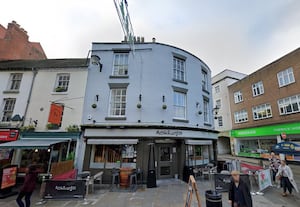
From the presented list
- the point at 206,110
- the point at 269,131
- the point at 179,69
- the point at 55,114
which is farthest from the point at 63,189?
the point at 269,131

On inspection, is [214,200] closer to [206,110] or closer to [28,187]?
[28,187]

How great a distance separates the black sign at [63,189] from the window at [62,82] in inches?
279

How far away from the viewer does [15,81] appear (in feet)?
38.9

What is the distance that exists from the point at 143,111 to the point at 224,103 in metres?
21.2

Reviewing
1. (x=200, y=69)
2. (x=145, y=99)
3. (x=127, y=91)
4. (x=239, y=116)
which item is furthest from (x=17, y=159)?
(x=239, y=116)

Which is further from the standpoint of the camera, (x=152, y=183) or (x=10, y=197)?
(x=152, y=183)

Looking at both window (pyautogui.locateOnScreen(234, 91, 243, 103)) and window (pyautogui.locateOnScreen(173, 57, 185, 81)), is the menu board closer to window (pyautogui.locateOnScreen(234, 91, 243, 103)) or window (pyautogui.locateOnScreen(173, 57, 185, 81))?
window (pyautogui.locateOnScreen(173, 57, 185, 81))

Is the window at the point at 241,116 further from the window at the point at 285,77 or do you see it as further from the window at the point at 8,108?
the window at the point at 8,108

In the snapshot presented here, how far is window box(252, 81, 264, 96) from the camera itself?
19462mm

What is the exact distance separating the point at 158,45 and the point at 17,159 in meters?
13.8

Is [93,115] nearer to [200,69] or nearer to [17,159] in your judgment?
[17,159]

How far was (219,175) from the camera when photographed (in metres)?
7.53

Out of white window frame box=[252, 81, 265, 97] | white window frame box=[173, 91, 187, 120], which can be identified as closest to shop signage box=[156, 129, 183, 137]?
white window frame box=[173, 91, 187, 120]

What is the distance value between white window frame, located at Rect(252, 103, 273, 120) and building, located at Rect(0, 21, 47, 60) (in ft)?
104
